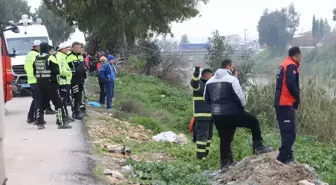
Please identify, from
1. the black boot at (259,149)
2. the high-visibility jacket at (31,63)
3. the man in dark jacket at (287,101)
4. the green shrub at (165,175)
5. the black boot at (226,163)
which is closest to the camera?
the green shrub at (165,175)

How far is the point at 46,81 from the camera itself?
11664mm

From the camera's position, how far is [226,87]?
9.07 metres

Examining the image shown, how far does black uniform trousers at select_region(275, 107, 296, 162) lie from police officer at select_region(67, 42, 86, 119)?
19.1ft

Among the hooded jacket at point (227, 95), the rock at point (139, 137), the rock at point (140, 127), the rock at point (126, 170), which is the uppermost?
the hooded jacket at point (227, 95)

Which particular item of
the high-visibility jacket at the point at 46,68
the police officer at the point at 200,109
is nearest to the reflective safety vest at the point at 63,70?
the high-visibility jacket at the point at 46,68

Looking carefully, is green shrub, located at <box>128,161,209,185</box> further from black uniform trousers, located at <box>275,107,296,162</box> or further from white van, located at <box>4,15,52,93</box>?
white van, located at <box>4,15,52,93</box>

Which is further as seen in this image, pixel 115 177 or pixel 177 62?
pixel 177 62

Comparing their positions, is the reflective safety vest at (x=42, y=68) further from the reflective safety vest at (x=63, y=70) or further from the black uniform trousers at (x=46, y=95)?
the reflective safety vest at (x=63, y=70)

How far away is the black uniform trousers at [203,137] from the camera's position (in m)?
10.7

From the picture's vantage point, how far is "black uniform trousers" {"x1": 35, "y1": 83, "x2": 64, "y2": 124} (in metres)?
11.7

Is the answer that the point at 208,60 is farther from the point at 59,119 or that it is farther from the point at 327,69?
the point at 59,119

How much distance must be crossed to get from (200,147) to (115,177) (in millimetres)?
2873

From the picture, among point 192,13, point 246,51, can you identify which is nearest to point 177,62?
point 192,13

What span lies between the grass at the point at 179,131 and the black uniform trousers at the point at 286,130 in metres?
0.75
